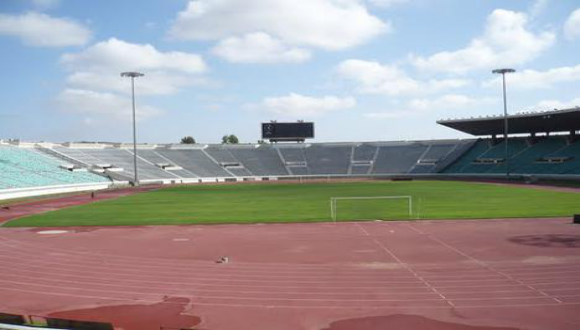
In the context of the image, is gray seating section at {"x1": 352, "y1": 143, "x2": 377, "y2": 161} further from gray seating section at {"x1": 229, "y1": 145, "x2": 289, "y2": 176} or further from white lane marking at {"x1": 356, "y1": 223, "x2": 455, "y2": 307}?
white lane marking at {"x1": 356, "y1": 223, "x2": 455, "y2": 307}

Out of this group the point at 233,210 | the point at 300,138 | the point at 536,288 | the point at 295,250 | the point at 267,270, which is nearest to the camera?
the point at 536,288

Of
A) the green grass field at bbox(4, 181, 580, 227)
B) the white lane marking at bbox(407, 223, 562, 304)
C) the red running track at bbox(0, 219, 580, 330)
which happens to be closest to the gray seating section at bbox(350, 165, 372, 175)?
the green grass field at bbox(4, 181, 580, 227)

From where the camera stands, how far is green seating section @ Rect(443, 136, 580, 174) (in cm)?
6596

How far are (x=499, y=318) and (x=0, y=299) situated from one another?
13.4m

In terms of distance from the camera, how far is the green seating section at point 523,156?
216ft

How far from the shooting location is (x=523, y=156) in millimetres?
73375

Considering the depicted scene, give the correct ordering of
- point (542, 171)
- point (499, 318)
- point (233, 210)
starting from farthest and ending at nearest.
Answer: point (542, 171), point (233, 210), point (499, 318)

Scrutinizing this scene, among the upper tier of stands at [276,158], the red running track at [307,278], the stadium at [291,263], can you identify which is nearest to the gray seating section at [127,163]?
the upper tier of stands at [276,158]

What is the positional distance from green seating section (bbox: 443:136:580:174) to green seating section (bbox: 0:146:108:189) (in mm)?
60182

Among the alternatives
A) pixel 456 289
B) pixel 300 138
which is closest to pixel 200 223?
pixel 456 289

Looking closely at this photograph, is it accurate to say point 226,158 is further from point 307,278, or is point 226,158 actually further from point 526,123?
point 307,278

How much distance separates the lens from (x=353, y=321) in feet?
35.0

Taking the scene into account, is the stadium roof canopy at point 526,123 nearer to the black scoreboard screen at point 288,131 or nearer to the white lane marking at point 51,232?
the black scoreboard screen at point 288,131

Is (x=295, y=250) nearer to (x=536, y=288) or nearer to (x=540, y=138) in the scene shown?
(x=536, y=288)
